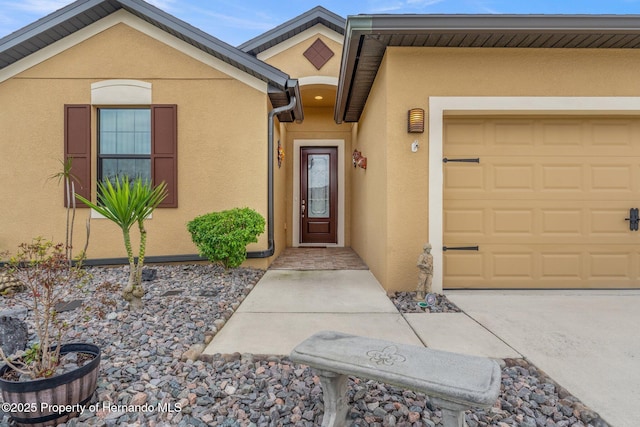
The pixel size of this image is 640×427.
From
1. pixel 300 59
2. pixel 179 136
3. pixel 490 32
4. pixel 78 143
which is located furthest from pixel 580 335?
pixel 300 59

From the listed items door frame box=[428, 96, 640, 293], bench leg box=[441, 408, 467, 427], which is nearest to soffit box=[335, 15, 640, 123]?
door frame box=[428, 96, 640, 293]

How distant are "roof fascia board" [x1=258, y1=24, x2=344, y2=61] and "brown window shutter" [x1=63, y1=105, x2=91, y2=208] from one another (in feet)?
14.6

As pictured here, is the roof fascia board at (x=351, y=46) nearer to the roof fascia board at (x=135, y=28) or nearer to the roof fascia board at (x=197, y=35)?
the roof fascia board at (x=197, y=35)

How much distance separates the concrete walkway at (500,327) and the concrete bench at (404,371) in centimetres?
76

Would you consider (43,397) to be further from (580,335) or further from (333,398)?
(580,335)

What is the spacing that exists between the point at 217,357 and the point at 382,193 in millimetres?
2721

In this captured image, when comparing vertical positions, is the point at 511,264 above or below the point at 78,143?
below

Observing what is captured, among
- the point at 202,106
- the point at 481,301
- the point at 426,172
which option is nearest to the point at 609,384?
the point at 481,301

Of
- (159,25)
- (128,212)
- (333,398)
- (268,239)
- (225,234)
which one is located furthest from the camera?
(268,239)

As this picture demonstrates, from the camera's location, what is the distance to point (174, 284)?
3986mm

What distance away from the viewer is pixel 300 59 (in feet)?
25.7

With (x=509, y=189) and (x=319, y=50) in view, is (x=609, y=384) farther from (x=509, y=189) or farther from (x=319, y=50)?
(x=319, y=50)

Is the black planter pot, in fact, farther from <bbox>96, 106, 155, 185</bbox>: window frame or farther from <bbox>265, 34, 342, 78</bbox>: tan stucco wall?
<bbox>265, 34, 342, 78</bbox>: tan stucco wall

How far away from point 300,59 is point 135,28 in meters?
3.86
